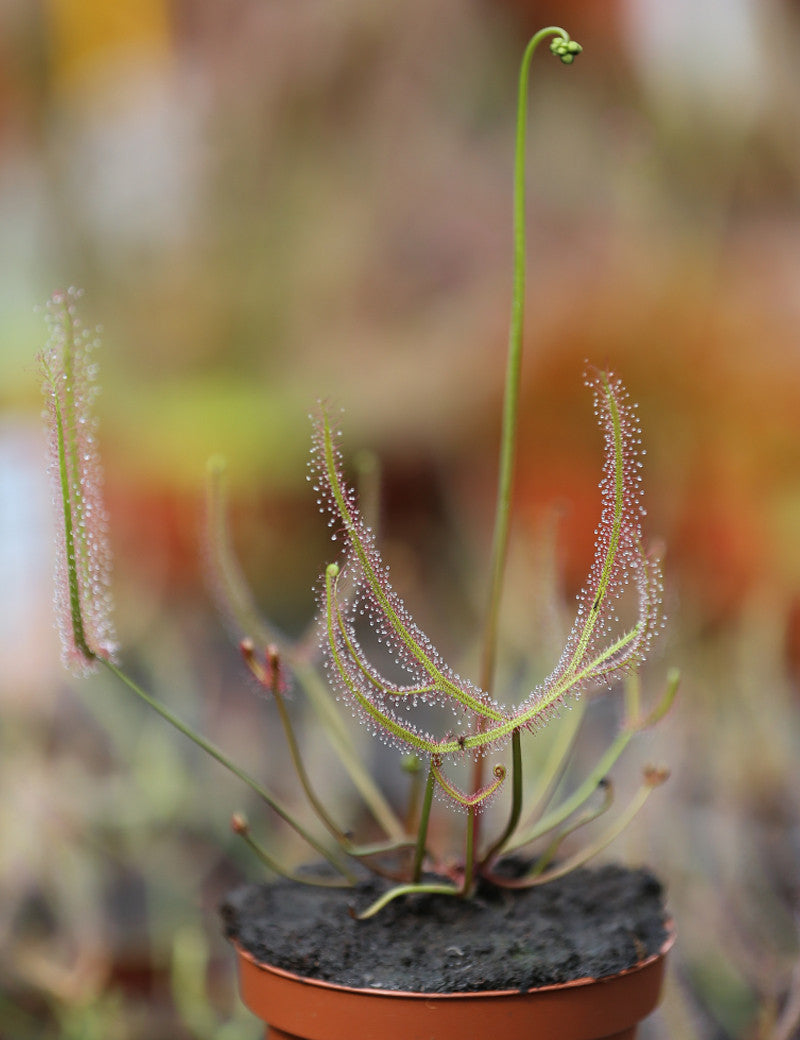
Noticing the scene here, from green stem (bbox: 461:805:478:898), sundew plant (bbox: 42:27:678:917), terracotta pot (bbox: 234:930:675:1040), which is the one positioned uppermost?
sundew plant (bbox: 42:27:678:917)

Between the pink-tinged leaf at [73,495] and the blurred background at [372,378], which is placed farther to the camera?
the blurred background at [372,378]

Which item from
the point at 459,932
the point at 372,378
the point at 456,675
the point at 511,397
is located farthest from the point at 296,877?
the point at 372,378

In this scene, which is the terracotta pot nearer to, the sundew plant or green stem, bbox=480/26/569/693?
the sundew plant

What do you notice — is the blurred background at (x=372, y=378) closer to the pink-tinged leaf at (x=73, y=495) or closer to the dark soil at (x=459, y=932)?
the dark soil at (x=459, y=932)

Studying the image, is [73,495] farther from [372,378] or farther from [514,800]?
[372,378]

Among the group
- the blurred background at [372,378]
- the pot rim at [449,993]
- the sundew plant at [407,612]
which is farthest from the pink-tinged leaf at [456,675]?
the blurred background at [372,378]

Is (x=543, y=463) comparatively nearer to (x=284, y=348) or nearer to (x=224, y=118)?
(x=284, y=348)

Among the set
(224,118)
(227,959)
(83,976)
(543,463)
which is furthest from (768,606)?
(224,118)

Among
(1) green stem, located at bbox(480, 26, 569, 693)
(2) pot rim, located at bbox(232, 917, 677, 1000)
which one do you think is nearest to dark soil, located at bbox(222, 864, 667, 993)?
(2) pot rim, located at bbox(232, 917, 677, 1000)
